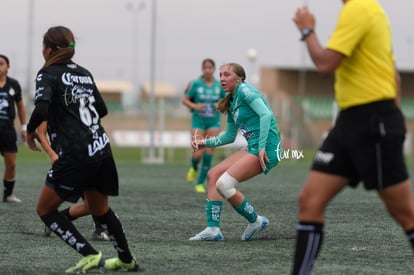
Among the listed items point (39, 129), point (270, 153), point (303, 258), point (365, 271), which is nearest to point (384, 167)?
point (303, 258)

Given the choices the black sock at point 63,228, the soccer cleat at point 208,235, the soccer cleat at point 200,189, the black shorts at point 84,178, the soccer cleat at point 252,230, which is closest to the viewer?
the black shorts at point 84,178

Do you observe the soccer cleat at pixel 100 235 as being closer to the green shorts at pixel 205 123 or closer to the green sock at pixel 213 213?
the green sock at pixel 213 213

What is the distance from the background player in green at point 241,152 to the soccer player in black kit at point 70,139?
2.31 metres

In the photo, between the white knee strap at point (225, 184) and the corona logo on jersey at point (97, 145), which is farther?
the white knee strap at point (225, 184)

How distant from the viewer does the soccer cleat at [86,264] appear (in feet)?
22.2

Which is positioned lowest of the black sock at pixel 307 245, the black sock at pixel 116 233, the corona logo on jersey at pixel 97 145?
the black sock at pixel 116 233

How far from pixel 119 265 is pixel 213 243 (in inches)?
78.3

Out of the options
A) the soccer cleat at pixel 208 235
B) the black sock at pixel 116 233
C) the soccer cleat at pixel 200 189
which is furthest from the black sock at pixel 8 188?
the black sock at pixel 116 233

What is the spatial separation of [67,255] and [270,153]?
2.33m

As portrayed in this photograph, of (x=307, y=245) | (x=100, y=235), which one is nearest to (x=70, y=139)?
(x=307, y=245)

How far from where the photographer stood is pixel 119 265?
695cm

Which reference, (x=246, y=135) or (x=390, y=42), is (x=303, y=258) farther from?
(x=246, y=135)

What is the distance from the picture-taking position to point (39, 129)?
7238mm

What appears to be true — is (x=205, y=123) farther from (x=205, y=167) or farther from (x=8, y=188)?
(x=8, y=188)
